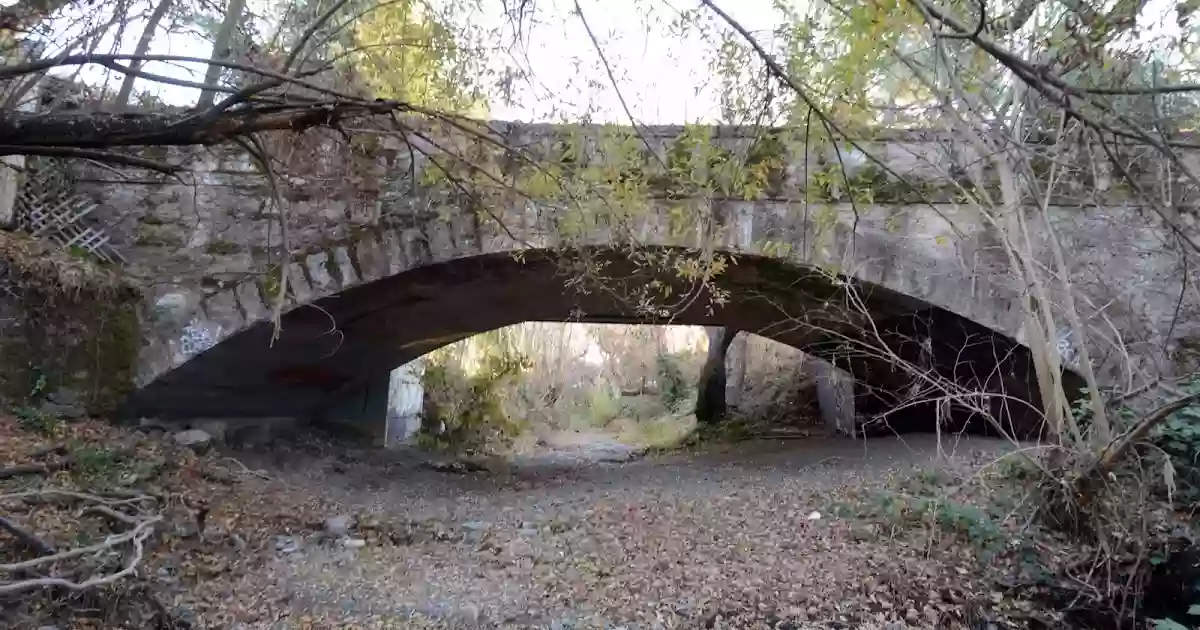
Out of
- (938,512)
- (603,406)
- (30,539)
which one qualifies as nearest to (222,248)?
(30,539)

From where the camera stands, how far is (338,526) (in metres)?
4.30

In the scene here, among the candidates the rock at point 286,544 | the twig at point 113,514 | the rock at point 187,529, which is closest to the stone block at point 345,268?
the rock at point 286,544

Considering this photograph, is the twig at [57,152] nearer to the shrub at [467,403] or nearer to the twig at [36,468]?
the twig at [36,468]

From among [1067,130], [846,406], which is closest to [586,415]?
[846,406]

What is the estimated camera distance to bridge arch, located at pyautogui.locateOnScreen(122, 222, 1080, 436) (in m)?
5.17

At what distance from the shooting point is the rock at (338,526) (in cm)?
425

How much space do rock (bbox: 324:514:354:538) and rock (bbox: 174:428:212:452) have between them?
1.55 meters

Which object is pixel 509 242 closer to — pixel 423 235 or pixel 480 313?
pixel 423 235

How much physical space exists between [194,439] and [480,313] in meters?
2.38

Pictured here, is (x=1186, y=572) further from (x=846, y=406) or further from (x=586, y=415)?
(x=586, y=415)

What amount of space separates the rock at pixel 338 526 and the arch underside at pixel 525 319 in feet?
4.07

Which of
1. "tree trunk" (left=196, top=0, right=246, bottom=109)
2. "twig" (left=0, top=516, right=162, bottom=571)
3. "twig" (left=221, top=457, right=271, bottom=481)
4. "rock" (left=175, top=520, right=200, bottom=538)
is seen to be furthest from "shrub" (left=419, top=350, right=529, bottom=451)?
"twig" (left=0, top=516, right=162, bottom=571)

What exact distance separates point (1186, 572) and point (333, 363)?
19.1 ft

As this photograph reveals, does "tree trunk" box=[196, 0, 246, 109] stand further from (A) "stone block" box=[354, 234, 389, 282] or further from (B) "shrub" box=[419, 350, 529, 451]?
(B) "shrub" box=[419, 350, 529, 451]
